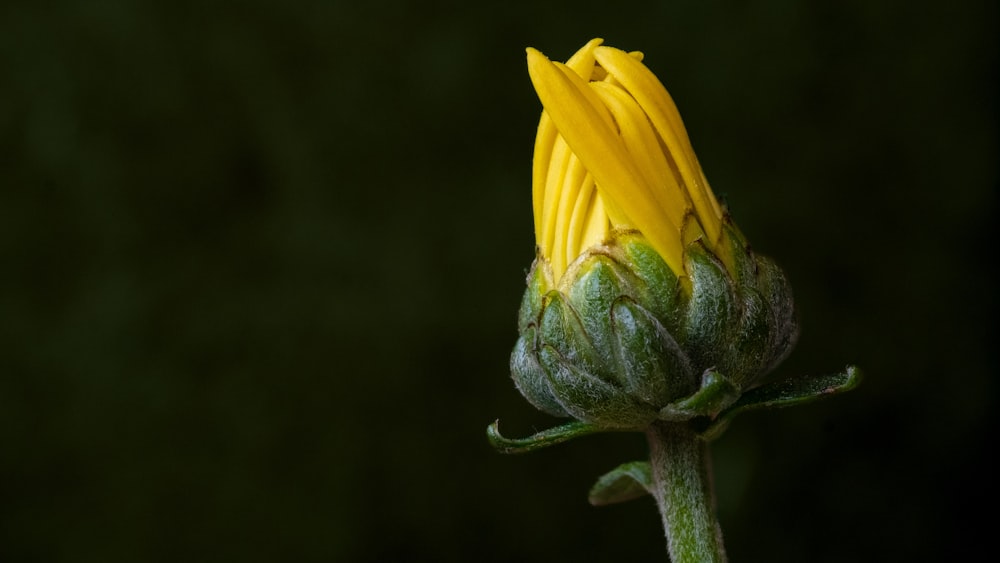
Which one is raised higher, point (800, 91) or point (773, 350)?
point (800, 91)

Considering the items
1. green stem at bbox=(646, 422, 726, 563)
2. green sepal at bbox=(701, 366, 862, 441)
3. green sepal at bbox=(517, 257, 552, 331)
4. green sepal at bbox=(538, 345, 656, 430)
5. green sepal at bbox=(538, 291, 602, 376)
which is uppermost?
green sepal at bbox=(517, 257, 552, 331)

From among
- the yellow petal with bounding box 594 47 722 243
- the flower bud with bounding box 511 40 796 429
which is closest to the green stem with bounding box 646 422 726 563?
the flower bud with bounding box 511 40 796 429

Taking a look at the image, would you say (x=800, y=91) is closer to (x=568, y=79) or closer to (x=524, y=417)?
(x=524, y=417)

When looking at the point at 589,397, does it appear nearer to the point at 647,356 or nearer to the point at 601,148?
the point at 647,356

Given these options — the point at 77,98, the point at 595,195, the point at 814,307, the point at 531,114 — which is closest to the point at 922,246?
the point at 814,307

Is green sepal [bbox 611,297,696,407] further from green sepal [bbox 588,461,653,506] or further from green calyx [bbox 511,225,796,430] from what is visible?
green sepal [bbox 588,461,653,506]
